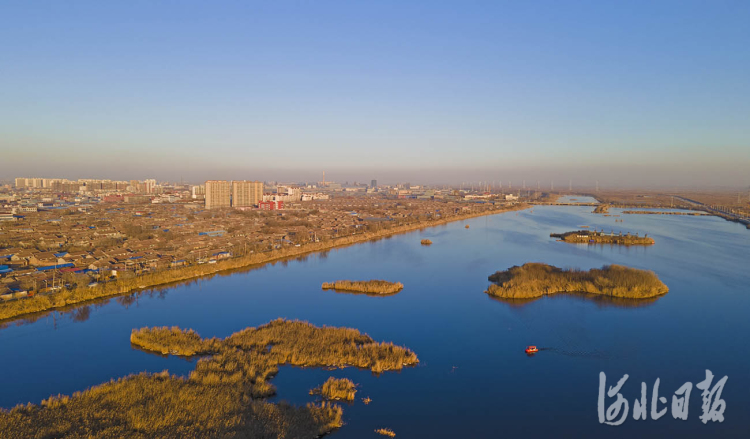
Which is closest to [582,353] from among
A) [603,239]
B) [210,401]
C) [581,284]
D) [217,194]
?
[581,284]

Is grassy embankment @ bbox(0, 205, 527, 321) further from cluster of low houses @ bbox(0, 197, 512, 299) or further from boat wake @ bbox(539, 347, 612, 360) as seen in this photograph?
boat wake @ bbox(539, 347, 612, 360)

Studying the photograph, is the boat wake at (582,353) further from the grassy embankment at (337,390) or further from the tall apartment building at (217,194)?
the tall apartment building at (217,194)

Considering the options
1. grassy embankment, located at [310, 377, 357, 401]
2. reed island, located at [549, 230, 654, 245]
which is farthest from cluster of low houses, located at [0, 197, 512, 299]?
reed island, located at [549, 230, 654, 245]

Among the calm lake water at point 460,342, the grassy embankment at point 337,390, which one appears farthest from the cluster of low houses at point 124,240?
the grassy embankment at point 337,390

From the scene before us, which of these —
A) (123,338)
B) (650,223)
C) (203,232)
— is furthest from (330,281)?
(650,223)

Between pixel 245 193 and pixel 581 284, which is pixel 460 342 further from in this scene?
pixel 245 193

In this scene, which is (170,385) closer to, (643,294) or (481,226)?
(643,294)
